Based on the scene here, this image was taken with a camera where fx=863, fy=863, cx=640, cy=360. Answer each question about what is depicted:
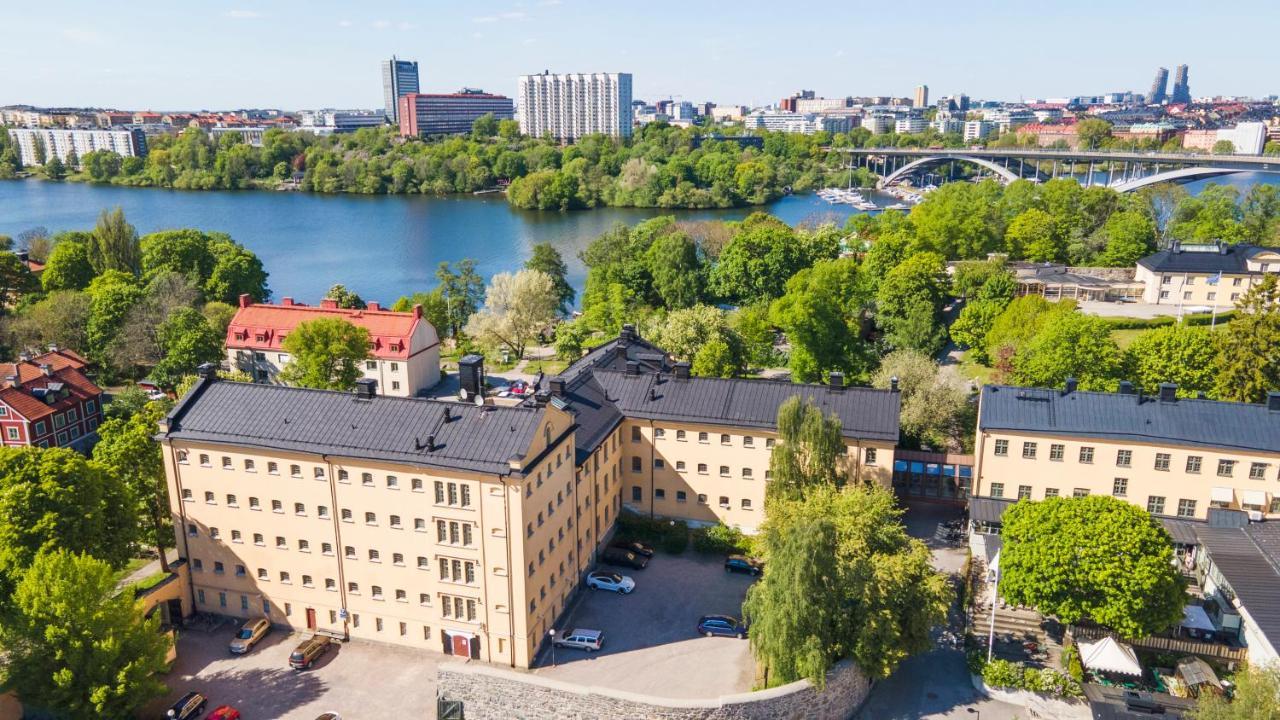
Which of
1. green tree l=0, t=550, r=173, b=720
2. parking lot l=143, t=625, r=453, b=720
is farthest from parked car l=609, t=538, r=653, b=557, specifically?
green tree l=0, t=550, r=173, b=720

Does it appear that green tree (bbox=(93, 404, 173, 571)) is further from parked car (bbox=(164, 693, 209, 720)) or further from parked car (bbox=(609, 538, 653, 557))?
parked car (bbox=(609, 538, 653, 557))

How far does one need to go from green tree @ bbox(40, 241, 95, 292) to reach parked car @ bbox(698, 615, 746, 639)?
258 feet

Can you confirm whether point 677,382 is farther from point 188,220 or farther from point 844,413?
point 188,220

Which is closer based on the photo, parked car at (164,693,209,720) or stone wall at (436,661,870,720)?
stone wall at (436,661,870,720)

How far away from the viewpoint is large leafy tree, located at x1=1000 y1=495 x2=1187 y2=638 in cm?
3256

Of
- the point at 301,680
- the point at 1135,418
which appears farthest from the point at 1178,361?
the point at 301,680

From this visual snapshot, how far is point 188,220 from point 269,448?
144 m

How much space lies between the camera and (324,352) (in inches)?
2144

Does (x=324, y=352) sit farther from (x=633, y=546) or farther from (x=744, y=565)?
(x=744, y=565)

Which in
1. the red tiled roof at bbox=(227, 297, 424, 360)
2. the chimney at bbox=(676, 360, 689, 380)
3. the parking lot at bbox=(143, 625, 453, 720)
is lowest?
the parking lot at bbox=(143, 625, 453, 720)

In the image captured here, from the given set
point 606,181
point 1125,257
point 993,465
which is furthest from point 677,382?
point 606,181

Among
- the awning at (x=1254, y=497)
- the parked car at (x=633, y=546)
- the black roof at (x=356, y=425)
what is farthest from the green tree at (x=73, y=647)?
the awning at (x=1254, y=497)

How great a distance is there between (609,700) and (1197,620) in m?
23.8

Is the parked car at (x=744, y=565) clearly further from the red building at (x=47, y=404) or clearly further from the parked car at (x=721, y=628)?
the red building at (x=47, y=404)
